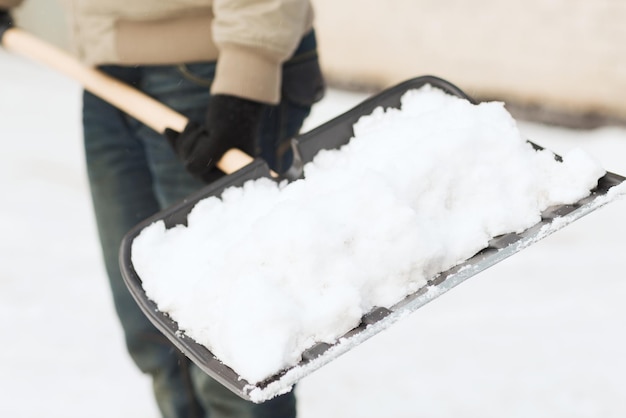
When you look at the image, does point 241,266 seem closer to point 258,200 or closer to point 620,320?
point 258,200

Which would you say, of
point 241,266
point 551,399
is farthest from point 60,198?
point 241,266

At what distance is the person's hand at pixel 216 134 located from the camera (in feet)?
4.56

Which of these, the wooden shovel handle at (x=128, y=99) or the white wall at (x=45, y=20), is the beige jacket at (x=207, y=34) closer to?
the wooden shovel handle at (x=128, y=99)

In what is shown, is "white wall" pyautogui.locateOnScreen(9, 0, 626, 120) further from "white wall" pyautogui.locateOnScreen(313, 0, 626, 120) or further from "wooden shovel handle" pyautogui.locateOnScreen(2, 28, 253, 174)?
"wooden shovel handle" pyautogui.locateOnScreen(2, 28, 253, 174)

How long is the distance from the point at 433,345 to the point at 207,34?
3.63 feet

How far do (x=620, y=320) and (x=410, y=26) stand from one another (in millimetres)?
1878

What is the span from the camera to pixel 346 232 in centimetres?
109

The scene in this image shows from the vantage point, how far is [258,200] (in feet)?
4.19

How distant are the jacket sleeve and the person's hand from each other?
2 centimetres

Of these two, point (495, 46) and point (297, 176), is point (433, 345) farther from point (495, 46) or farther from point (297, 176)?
point (495, 46)

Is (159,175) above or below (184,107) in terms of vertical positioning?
below

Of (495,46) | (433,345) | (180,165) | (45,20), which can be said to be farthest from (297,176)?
(45,20)

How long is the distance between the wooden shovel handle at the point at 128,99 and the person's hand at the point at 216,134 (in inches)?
0.8

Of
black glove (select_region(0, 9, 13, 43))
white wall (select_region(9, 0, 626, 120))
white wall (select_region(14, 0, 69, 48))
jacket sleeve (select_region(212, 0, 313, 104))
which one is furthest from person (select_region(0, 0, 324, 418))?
white wall (select_region(14, 0, 69, 48))
